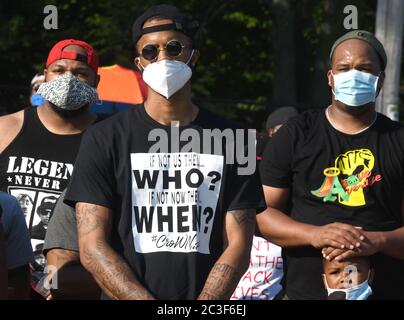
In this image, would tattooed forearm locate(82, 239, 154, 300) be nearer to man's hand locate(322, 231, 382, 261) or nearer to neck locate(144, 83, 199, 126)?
neck locate(144, 83, 199, 126)

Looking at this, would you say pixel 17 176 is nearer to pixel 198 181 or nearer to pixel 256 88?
pixel 198 181

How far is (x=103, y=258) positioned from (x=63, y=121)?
74.1 inches

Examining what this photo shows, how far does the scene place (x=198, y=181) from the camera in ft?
14.8

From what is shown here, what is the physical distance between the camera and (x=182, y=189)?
4.50 meters

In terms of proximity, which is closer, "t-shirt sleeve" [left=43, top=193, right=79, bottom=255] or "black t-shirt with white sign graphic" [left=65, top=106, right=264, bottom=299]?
"black t-shirt with white sign graphic" [left=65, top=106, right=264, bottom=299]

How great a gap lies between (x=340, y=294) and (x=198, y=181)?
1.07m

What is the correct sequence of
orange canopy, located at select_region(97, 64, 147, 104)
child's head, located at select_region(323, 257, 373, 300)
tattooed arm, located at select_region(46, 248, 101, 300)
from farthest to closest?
orange canopy, located at select_region(97, 64, 147, 104)
child's head, located at select_region(323, 257, 373, 300)
tattooed arm, located at select_region(46, 248, 101, 300)

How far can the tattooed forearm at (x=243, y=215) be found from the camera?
454cm

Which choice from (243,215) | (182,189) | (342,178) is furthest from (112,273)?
(342,178)

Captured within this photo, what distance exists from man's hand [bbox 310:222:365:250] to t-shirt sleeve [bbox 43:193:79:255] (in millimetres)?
1168

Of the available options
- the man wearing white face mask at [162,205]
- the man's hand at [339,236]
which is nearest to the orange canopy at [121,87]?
the man's hand at [339,236]

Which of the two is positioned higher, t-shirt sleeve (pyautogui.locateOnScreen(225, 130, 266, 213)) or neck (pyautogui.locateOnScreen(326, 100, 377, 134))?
neck (pyautogui.locateOnScreen(326, 100, 377, 134))

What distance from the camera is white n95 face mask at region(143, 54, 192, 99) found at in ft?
15.1

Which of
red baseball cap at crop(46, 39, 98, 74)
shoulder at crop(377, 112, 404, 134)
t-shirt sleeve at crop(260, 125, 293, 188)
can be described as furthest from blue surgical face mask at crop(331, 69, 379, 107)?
red baseball cap at crop(46, 39, 98, 74)
